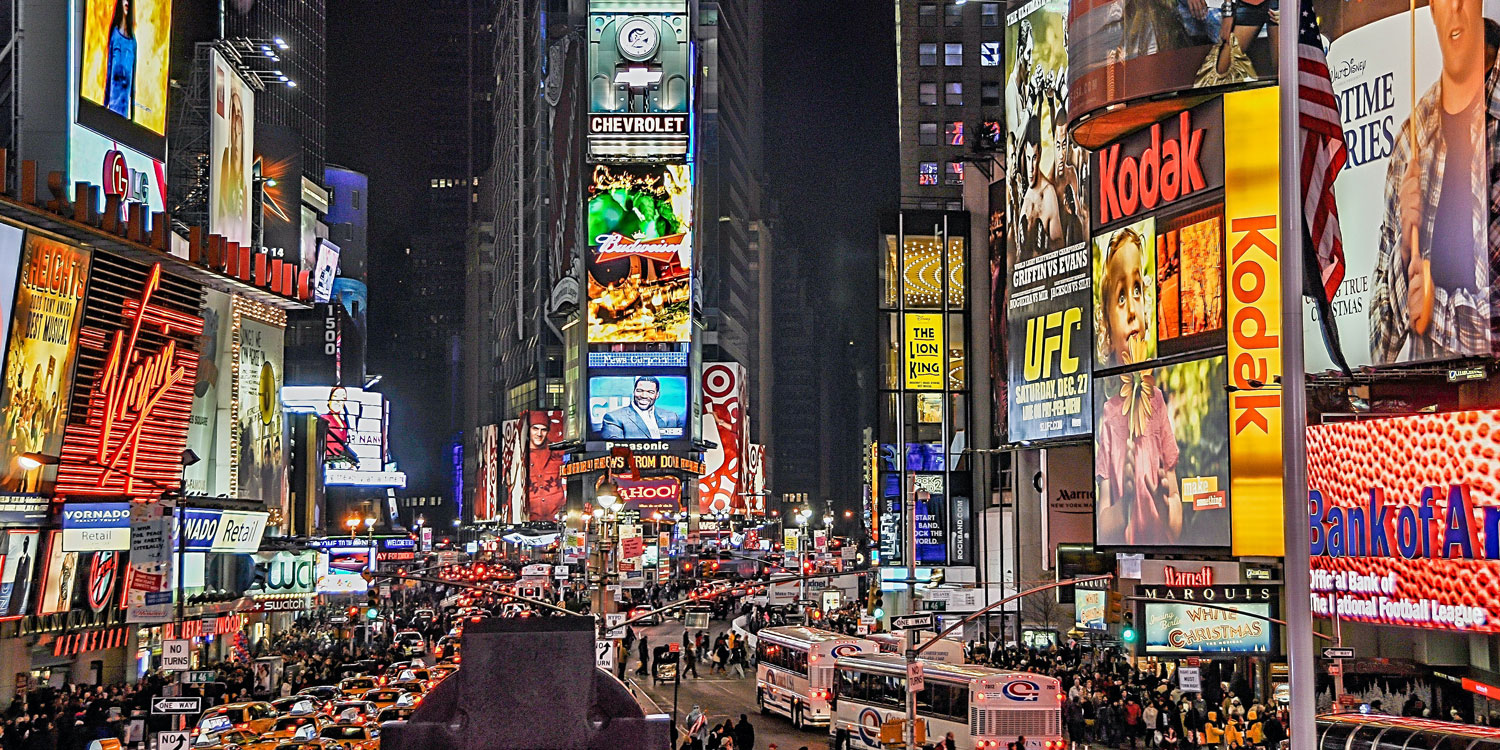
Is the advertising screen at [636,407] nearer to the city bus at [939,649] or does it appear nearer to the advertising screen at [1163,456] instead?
the advertising screen at [1163,456]

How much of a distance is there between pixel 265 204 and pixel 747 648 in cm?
2980

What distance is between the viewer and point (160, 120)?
49.5 m

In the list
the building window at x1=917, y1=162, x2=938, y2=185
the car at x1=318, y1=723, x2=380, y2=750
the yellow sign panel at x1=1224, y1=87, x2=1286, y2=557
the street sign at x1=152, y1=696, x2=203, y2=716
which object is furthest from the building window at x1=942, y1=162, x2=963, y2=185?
the street sign at x1=152, y1=696, x2=203, y2=716

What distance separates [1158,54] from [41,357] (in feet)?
102

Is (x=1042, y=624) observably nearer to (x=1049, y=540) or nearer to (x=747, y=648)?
(x=1049, y=540)

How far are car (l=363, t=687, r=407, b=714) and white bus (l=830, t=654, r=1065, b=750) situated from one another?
10336mm

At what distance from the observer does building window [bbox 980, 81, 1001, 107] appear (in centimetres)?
10812

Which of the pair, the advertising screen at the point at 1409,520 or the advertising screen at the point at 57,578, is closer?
the advertising screen at the point at 1409,520

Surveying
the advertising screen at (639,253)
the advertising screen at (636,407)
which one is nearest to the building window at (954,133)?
the advertising screen at (639,253)

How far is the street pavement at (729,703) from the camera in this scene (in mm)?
41188

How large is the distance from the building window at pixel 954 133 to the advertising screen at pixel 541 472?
221ft

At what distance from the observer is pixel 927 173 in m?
108

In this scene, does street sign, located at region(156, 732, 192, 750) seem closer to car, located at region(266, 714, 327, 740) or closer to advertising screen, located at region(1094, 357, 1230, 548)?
car, located at region(266, 714, 327, 740)

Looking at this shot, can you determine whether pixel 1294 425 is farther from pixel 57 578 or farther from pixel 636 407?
pixel 636 407
